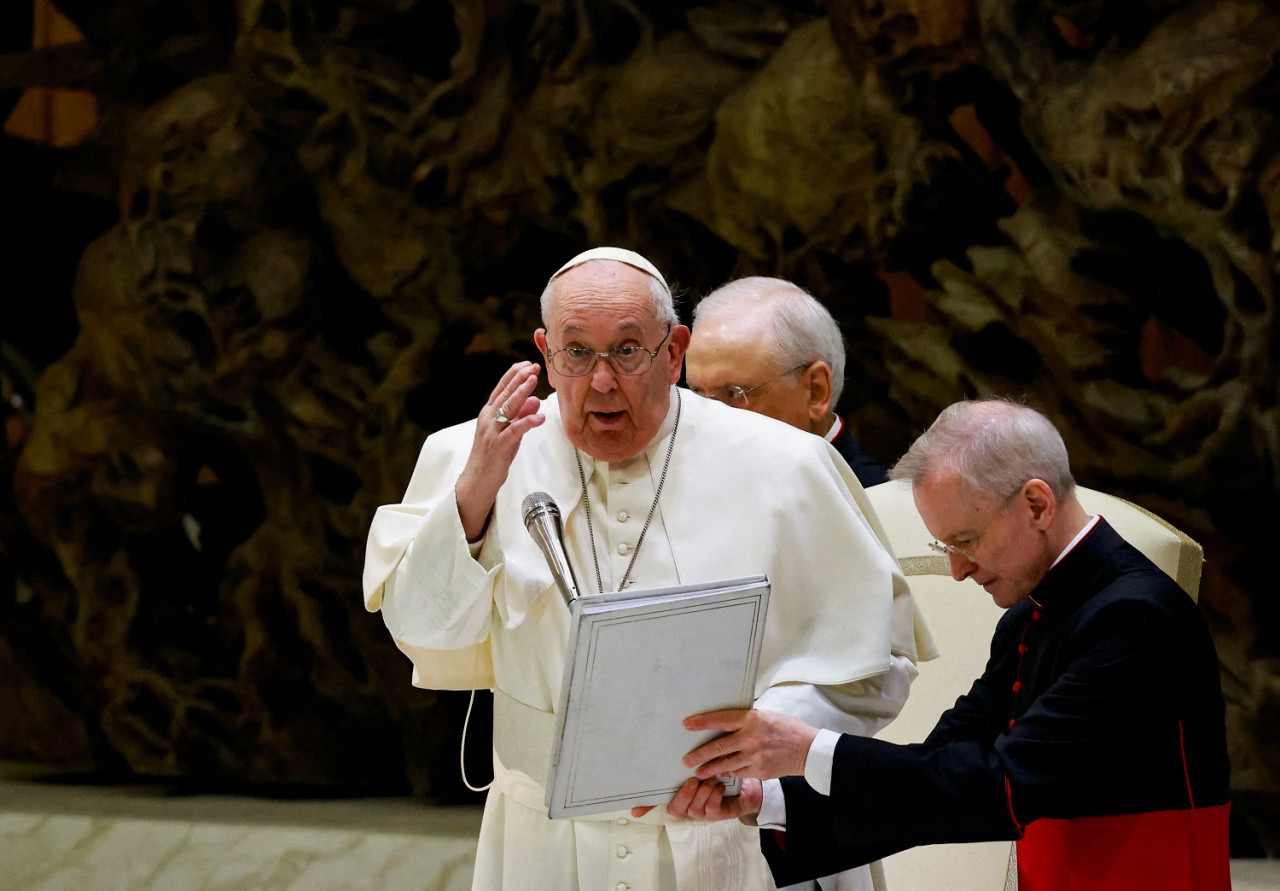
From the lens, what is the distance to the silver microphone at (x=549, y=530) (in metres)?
2.31

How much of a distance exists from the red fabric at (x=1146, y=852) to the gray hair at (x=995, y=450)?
0.60m

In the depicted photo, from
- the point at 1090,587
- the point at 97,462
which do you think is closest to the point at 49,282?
the point at 97,462

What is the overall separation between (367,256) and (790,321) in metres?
4.03

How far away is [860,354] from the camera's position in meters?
6.88

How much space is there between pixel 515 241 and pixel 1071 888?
208 inches

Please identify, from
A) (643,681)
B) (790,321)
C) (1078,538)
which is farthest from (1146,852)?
(790,321)

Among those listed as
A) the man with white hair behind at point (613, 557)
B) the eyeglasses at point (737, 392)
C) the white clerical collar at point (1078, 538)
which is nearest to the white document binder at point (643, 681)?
the man with white hair behind at point (613, 557)

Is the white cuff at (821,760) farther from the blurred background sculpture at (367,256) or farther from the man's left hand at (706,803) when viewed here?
the blurred background sculpture at (367,256)

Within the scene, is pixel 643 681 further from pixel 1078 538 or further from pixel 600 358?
pixel 1078 538

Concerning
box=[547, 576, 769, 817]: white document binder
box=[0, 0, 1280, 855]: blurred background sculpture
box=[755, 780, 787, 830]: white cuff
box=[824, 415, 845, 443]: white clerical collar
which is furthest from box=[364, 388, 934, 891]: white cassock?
box=[0, 0, 1280, 855]: blurred background sculpture

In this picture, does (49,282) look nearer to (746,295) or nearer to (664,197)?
(664,197)

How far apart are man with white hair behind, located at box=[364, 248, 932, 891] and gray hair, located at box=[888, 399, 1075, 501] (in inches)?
8.6

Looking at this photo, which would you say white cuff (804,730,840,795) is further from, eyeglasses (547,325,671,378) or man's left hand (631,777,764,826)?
eyeglasses (547,325,671,378)

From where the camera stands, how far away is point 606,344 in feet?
8.71
